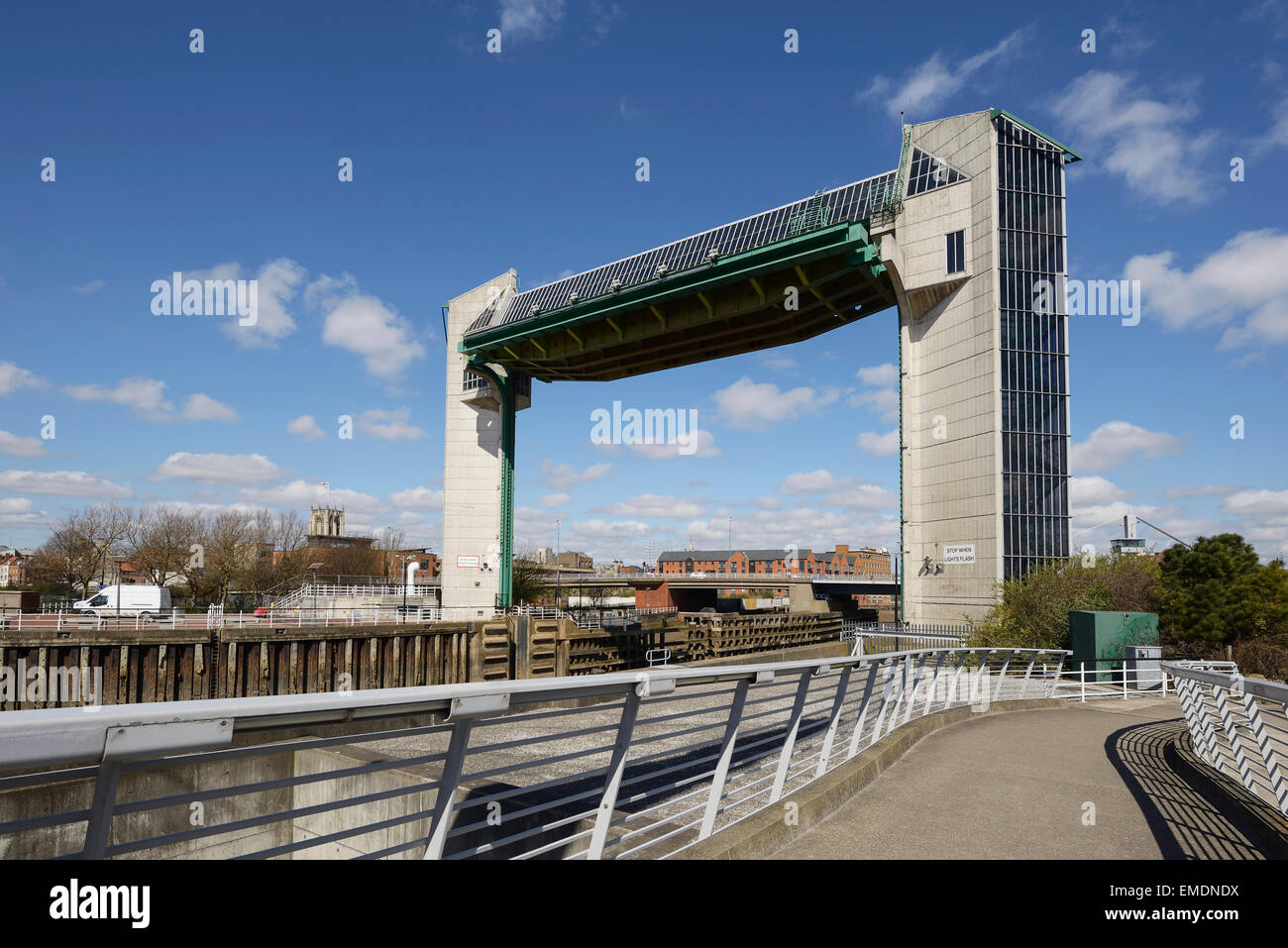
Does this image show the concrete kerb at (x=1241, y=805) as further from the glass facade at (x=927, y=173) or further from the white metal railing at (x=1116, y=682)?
the glass facade at (x=927, y=173)

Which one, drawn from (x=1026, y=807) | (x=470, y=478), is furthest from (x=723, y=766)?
(x=470, y=478)

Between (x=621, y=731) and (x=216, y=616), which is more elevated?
(x=621, y=731)

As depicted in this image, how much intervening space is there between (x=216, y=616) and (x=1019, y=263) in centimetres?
3141

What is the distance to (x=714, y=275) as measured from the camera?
34125 millimetres

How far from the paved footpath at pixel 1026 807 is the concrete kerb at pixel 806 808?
0.28 ft

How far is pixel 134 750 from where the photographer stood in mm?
2109

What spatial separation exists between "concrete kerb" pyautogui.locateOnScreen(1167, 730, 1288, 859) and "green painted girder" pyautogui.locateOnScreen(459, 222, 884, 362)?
25371mm

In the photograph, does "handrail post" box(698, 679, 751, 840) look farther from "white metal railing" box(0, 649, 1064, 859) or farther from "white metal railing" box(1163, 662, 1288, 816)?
"white metal railing" box(1163, 662, 1288, 816)

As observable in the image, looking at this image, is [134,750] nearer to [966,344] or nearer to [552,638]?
[552,638]

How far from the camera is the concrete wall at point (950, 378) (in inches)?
1187

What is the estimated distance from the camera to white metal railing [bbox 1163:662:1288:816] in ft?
19.0
